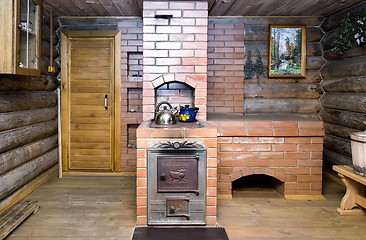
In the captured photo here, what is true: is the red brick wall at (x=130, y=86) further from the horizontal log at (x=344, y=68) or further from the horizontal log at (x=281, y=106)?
the horizontal log at (x=344, y=68)

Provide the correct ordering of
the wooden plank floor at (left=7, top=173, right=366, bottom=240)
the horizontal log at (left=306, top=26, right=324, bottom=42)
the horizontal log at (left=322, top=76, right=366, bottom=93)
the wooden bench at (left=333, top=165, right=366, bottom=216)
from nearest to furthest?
1. the wooden plank floor at (left=7, top=173, right=366, bottom=240)
2. the wooden bench at (left=333, top=165, right=366, bottom=216)
3. the horizontal log at (left=322, top=76, right=366, bottom=93)
4. the horizontal log at (left=306, top=26, right=324, bottom=42)

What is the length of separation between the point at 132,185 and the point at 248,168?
57.7 inches

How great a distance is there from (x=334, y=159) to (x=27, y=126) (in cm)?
387

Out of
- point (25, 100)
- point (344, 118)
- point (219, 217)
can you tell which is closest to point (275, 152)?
point (219, 217)

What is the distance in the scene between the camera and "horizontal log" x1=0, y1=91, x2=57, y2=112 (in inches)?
122

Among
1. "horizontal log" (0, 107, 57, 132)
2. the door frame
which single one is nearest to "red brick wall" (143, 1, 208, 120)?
the door frame

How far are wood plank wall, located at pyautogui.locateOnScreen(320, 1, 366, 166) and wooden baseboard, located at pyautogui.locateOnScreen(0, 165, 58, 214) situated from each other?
12.5ft

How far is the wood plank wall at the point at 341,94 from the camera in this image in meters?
3.63

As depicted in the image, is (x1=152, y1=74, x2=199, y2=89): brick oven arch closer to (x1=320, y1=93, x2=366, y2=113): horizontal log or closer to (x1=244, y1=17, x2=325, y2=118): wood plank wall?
(x1=244, y1=17, x2=325, y2=118): wood plank wall

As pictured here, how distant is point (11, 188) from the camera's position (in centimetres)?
317

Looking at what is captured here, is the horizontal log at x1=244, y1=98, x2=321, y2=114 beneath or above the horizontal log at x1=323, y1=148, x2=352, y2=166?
above

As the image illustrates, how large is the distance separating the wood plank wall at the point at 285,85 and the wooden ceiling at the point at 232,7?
19 cm

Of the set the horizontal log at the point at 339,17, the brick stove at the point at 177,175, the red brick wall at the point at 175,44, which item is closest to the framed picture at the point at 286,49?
the horizontal log at the point at 339,17

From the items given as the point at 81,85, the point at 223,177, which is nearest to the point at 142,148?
the point at 223,177
